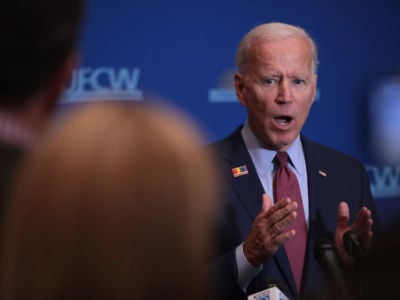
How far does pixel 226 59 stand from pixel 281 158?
44.1 inches

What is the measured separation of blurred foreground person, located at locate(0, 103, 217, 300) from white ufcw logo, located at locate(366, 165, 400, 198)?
2949 mm

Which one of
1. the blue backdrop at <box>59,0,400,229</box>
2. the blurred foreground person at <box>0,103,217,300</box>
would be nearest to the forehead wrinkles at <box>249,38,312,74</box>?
the blue backdrop at <box>59,0,400,229</box>

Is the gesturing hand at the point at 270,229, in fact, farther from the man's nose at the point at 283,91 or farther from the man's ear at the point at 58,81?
the man's ear at the point at 58,81

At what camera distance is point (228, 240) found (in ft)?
7.30

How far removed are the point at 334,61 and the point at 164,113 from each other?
2949 mm

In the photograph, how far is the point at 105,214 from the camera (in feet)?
2.26

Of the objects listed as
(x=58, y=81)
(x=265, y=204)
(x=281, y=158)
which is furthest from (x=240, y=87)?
(x=58, y=81)

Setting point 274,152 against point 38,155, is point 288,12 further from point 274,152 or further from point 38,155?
point 38,155

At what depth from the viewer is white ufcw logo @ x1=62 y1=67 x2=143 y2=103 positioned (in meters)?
3.14

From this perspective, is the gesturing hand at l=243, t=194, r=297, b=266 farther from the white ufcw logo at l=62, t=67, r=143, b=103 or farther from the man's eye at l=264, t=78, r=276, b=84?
the white ufcw logo at l=62, t=67, r=143, b=103

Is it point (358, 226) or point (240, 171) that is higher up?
point (240, 171)

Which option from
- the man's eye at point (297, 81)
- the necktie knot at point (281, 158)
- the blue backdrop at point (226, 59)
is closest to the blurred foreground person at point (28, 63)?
the necktie knot at point (281, 158)

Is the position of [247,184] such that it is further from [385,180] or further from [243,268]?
[385,180]

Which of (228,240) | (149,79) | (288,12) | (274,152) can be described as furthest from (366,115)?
(228,240)
